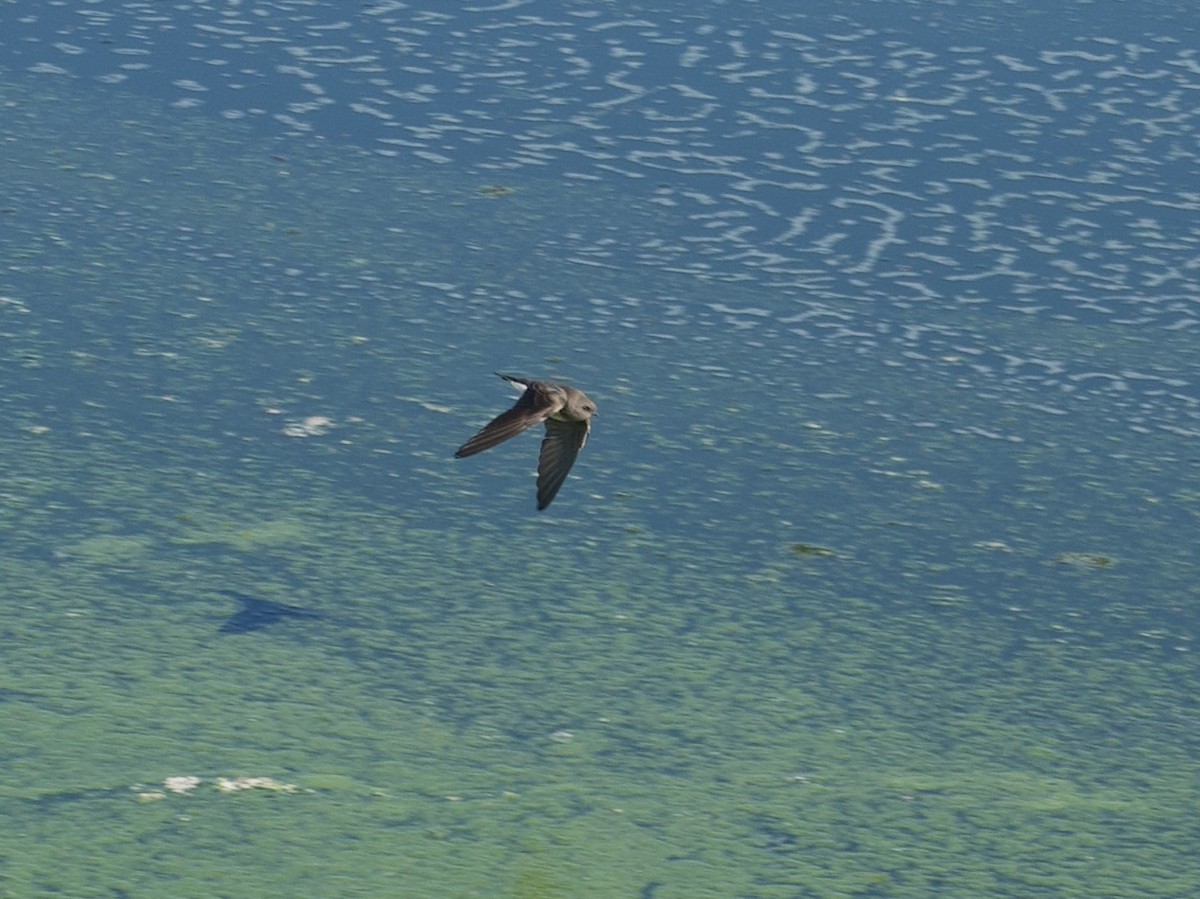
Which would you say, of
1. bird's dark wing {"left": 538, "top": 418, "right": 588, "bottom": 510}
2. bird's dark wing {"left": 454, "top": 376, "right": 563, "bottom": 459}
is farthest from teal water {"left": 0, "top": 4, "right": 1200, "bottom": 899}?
bird's dark wing {"left": 454, "top": 376, "right": 563, "bottom": 459}

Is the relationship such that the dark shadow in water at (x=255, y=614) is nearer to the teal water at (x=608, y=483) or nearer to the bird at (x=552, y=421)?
the teal water at (x=608, y=483)

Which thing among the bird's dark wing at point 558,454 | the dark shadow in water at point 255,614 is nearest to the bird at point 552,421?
the bird's dark wing at point 558,454

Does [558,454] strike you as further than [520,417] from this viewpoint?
Yes

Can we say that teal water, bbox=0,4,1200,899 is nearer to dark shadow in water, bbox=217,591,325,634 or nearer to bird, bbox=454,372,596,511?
dark shadow in water, bbox=217,591,325,634

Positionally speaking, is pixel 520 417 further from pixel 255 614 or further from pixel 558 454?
pixel 255 614

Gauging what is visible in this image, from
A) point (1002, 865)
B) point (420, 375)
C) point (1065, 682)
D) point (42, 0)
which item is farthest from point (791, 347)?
point (42, 0)

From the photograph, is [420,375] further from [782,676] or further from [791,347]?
[782,676]

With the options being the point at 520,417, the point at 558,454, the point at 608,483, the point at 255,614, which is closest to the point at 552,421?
the point at 558,454
